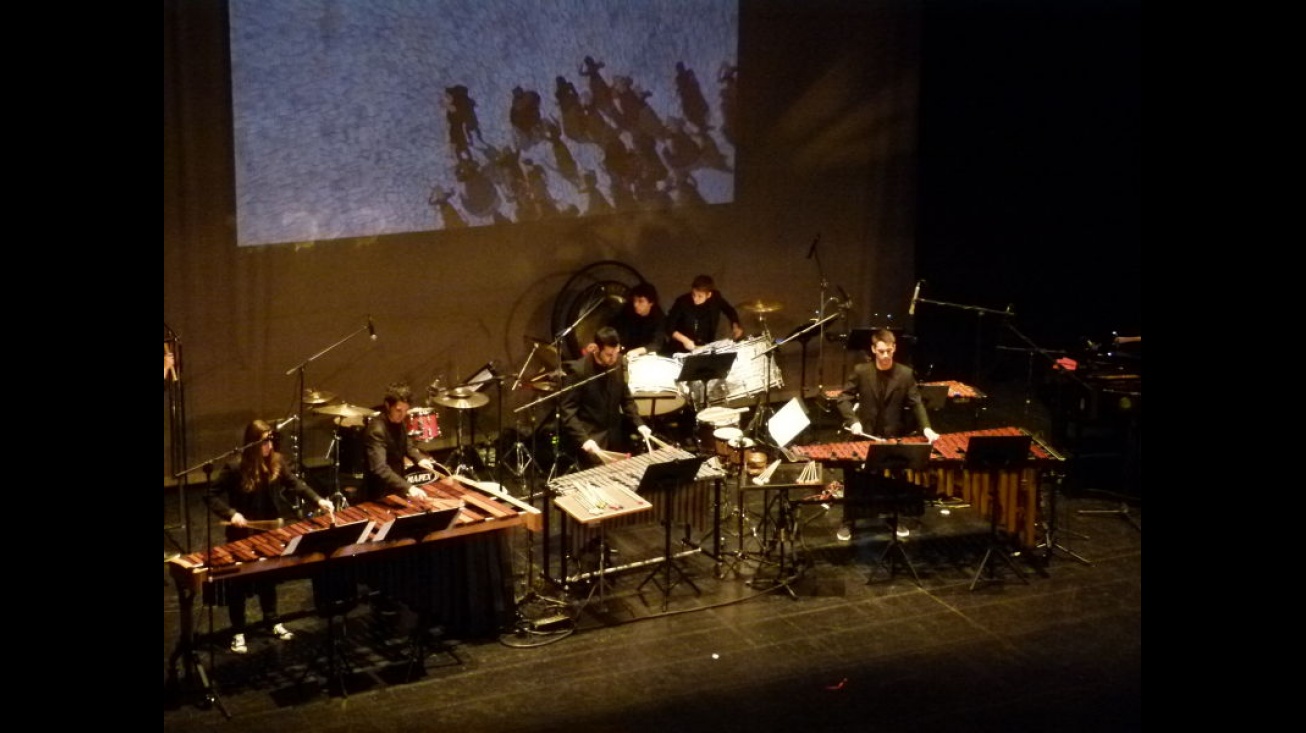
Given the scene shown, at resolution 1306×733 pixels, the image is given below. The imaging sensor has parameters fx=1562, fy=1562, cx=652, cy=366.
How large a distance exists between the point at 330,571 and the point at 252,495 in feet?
2.54

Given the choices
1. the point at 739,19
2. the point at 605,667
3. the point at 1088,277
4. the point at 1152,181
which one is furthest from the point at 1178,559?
the point at 1088,277

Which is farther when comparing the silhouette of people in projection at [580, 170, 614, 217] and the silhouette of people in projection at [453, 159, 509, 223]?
the silhouette of people in projection at [580, 170, 614, 217]

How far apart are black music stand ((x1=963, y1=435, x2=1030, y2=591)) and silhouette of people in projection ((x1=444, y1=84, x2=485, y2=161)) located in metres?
4.94

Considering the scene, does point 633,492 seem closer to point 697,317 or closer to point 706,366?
point 706,366

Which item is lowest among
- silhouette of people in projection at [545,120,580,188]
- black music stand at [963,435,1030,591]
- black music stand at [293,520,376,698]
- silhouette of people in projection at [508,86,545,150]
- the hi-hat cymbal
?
black music stand at [293,520,376,698]

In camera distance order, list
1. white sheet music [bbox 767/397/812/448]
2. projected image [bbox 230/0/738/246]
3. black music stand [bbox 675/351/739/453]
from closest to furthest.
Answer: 1. white sheet music [bbox 767/397/812/448]
2. black music stand [bbox 675/351/739/453]
3. projected image [bbox 230/0/738/246]

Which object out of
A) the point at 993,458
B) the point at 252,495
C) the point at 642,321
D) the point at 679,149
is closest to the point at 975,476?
the point at 993,458

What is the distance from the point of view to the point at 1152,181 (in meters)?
4.10

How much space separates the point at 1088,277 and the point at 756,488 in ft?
21.5

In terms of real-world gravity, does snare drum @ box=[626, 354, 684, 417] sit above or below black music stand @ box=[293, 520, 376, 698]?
above

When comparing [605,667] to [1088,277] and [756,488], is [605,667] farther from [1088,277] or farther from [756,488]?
[1088,277]

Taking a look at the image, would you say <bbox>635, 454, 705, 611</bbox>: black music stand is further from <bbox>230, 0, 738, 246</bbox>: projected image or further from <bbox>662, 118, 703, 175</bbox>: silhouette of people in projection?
<bbox>662, 118, 703, 175</bbox>: silhouette of people in projection

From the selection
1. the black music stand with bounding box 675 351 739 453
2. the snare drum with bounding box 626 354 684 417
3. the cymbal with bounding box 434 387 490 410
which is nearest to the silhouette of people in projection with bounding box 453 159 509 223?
the snare drum with bounding box 626 354 684 417

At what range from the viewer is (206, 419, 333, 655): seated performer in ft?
28.8
